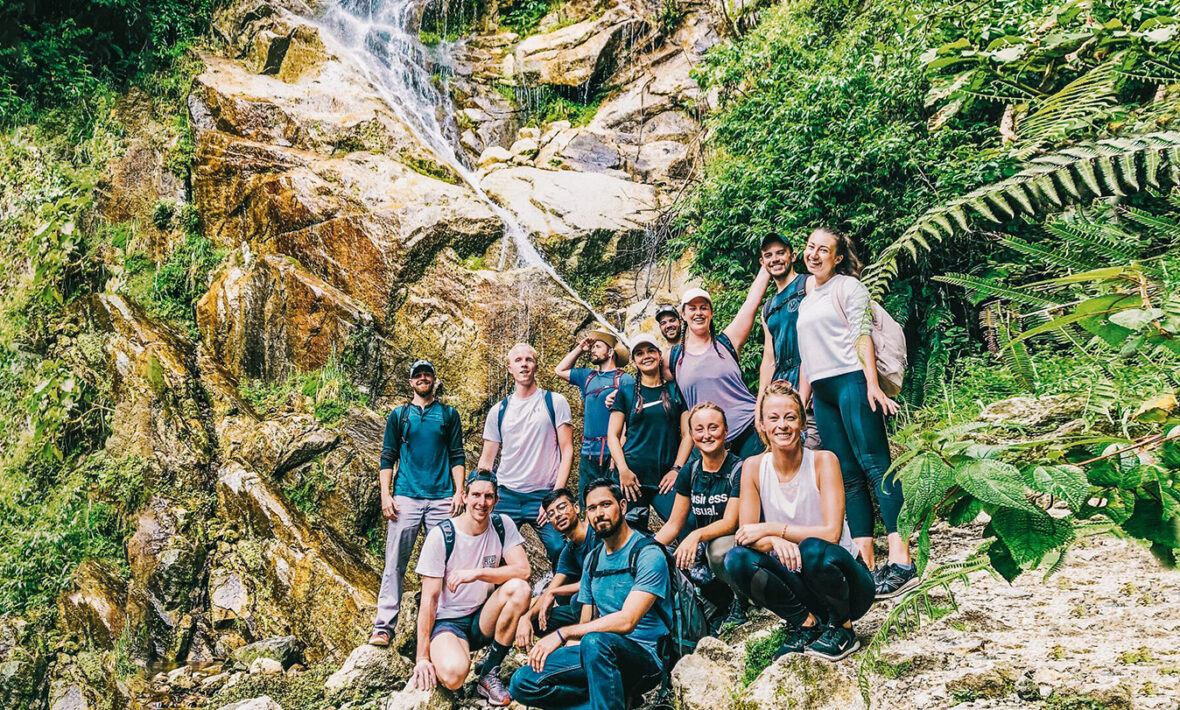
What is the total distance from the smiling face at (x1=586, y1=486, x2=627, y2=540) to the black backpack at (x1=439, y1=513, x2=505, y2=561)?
4.13 feet

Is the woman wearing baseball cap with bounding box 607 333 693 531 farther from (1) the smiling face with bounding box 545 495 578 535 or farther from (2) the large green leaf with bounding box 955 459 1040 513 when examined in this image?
(2) the large green leaf with bounding box 955 459 1040 513

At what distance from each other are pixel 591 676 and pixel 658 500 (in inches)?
63.0

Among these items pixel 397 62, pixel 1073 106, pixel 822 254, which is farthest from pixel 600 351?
pixel 397 62

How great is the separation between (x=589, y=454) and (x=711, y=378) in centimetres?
114

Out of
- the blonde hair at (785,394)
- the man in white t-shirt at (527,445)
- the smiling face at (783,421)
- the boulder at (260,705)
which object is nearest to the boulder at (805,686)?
the smiling face at (783,421)

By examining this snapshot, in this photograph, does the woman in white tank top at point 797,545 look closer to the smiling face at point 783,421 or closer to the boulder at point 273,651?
the smiling face at point 783,421

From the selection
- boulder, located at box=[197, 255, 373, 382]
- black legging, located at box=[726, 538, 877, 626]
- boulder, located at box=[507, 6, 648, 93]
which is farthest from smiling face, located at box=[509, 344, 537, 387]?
boulder, located at box=[507, 6, 648, 93]

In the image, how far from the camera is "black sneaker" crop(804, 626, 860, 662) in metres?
3.59

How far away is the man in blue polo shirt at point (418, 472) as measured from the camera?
20.3 ft

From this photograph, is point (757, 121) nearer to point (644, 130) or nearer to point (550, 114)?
point (644, 130)

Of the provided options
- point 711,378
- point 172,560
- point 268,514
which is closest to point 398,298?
point 268,514

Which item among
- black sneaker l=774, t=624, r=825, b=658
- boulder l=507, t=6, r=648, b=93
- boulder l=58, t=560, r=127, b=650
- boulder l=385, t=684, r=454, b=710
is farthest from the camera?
boulder l=507, t=6, r=648, b=93

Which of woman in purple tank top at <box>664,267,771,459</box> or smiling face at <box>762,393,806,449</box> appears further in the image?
woman in purple tank top at <box>664,267,771,459</box>

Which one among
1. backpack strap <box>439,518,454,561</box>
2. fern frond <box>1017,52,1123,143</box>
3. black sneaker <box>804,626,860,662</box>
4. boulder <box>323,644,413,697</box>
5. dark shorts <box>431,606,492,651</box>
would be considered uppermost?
fern frond <box>1017,52,1123,143</box>
